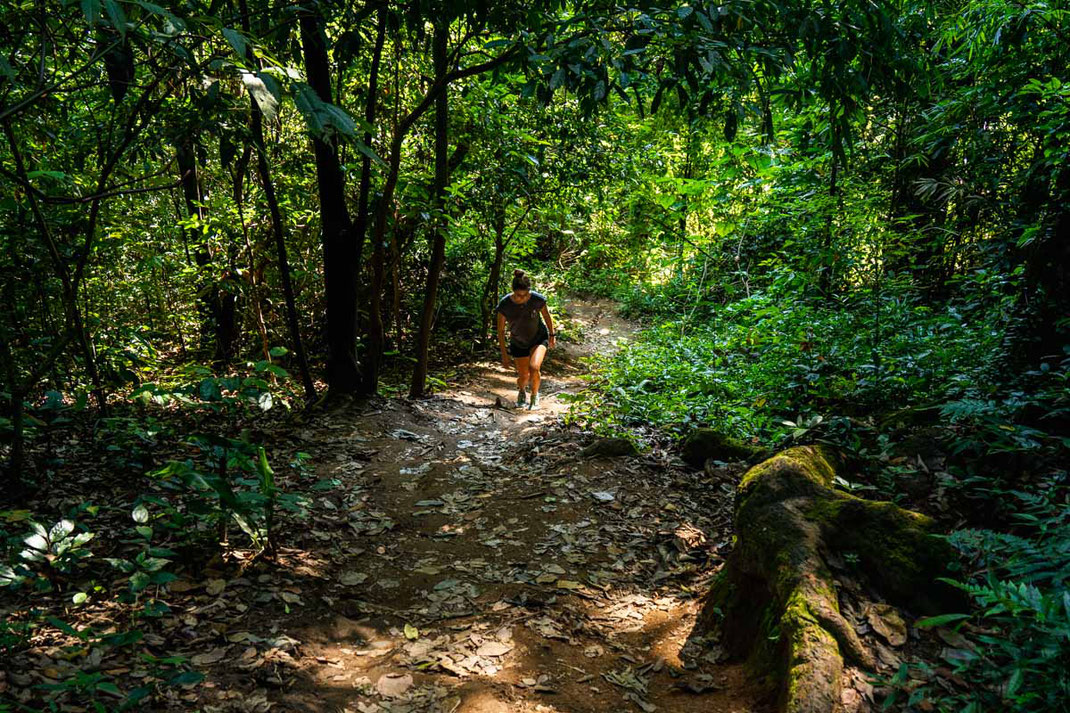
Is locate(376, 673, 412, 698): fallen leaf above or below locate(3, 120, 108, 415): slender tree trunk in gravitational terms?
below

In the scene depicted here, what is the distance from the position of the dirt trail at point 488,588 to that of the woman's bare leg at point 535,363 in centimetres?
230

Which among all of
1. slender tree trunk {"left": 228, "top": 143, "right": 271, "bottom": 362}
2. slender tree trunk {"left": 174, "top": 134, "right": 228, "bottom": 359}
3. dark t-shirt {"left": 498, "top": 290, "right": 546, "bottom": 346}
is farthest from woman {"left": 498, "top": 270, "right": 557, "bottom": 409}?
slender tree trunk {"left": 174, "top": 134, "right": 228, "bottom": 359}

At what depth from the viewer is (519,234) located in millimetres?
12867

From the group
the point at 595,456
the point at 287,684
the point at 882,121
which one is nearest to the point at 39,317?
the point at 287,684

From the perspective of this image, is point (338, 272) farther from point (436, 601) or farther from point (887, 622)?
point (887, 622)

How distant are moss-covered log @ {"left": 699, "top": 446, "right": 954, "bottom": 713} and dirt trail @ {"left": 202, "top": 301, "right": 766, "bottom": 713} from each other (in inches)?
10.3

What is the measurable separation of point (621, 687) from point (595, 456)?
286cm

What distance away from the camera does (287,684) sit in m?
2.68

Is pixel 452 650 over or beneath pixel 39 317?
beneath

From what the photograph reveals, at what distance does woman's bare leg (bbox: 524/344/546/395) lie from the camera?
848 cm

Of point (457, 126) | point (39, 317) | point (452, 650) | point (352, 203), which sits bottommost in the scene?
point (452, 650)

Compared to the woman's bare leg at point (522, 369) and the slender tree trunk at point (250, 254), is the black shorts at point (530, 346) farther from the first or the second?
the slender tree trunk at point (250, 254)

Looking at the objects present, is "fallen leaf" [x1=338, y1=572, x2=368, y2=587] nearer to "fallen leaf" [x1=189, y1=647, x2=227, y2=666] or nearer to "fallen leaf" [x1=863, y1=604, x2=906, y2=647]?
"fallen leaf" [x1=189, y1=647, x2=227, y2=666]

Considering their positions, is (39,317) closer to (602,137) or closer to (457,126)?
(457,126)
